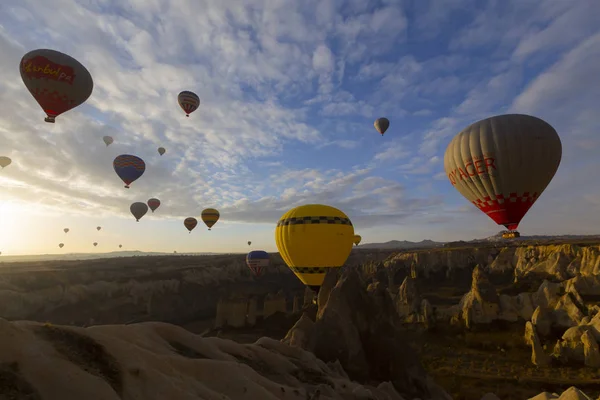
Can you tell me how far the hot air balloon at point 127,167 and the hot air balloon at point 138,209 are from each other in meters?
26.2

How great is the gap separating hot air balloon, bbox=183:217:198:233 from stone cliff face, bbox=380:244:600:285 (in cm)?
5251

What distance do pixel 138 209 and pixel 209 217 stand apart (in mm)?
16818

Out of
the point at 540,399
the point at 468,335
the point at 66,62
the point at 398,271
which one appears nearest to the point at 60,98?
the point at 66,62

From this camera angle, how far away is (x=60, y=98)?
32.1 m

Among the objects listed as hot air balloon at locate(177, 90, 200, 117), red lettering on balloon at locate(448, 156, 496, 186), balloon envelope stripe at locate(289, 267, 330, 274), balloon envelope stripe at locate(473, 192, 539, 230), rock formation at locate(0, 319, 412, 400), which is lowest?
rock formation at locate(0, 319, 412, 400)

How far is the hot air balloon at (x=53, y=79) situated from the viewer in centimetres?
3058

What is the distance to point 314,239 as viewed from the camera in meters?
30.2

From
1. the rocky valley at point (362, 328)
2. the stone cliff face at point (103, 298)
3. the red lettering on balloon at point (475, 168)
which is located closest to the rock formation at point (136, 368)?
the rocky valley at point (362, 328)

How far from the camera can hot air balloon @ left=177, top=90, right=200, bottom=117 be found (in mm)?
49594

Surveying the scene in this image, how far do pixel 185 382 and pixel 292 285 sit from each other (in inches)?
3748

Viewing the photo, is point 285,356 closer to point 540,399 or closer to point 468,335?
point 540,399

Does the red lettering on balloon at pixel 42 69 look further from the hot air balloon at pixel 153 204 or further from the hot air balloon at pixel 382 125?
the hot air balloon at pixel 153 204

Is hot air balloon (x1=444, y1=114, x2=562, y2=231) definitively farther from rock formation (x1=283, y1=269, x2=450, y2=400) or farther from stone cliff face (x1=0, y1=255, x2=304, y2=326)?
stone cliff face (x1=0, y1=255, x2=304, y2=326)

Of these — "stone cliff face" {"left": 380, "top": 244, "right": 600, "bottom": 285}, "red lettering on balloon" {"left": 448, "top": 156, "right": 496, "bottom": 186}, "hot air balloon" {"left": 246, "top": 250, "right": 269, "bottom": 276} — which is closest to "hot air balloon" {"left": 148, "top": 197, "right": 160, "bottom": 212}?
"hot air balloon" {"left": 246, "top": 250, "right": 269, "bottom": 276}
